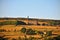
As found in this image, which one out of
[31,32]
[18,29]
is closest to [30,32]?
[31,32]

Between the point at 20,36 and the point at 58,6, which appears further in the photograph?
the point at 58,6

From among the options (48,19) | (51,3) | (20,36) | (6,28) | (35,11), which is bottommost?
(20,36)

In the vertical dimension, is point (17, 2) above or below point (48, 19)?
above

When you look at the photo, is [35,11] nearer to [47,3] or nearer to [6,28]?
[47,3]

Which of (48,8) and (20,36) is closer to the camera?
(20,36)

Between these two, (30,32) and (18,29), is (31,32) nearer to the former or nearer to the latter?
(30,32)

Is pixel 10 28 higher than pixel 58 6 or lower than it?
lower

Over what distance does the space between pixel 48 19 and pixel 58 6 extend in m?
0.32

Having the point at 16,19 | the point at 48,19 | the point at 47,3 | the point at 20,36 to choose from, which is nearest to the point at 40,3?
the point at 47,3

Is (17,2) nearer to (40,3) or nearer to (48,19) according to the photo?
(40,3)

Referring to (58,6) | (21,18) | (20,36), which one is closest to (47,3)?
(58,6)

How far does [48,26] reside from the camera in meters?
2.16

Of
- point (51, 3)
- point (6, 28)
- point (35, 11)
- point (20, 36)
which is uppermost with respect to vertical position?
point (51, 3)

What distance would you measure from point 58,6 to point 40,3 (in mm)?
353
